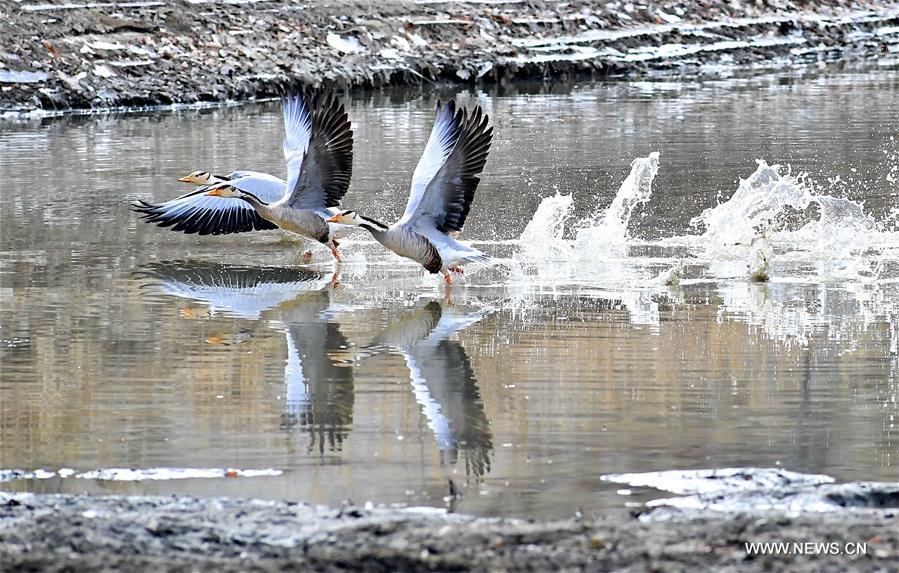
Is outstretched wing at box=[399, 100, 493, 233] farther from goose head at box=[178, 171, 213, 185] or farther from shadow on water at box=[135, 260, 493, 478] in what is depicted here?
goose head at box=[178, 171, 213, 185]

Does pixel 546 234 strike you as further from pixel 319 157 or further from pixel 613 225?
pixel 319 157

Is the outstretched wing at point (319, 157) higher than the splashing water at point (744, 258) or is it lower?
higher

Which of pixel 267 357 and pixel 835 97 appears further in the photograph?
pixel 835 97

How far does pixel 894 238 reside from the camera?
13.4 meters

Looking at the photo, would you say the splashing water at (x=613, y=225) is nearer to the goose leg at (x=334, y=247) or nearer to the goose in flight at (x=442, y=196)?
the goose in flight at (x=442, y=196)

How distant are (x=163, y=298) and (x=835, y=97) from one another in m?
17.1

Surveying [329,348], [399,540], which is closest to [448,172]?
[329,348]

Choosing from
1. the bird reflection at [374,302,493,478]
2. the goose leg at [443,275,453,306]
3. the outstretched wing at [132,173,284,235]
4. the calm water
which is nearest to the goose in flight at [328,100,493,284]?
the goose leg at [443,275,453,306]

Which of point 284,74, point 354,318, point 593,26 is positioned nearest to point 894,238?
point 354,318

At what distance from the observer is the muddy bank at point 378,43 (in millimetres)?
28219

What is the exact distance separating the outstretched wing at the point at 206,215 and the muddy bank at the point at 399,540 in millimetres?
7990

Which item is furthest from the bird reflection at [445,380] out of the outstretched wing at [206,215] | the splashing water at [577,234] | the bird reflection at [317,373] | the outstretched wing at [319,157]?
the outstretched wing at [206,215]

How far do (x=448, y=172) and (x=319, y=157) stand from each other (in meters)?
1.64

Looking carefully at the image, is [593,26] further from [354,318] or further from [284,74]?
[354,318]
